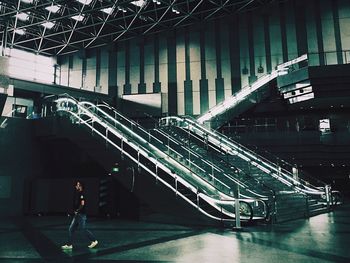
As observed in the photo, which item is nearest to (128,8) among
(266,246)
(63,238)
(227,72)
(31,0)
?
(31,0)

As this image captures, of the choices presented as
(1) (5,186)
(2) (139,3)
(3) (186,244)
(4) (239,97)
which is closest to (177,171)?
(3) (186,244)

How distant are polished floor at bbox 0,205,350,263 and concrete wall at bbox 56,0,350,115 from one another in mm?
19392

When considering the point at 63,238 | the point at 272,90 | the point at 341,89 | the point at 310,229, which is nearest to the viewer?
the point at 63,238

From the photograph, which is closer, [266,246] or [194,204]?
[266,246]

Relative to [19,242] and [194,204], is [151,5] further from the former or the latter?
[19,242]

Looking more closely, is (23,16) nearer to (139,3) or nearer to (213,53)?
(139,3)

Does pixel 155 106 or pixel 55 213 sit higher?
pixel 155 106

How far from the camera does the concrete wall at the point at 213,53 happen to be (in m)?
27.6

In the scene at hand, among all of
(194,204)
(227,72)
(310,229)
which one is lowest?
(310,229)

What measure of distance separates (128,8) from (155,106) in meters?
9.11

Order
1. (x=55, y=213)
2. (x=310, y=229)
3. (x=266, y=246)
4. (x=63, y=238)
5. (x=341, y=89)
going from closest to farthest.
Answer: (x=266, y=246) < (x=63, y=238) < (x=310, y=229) < (x=55, y=213) < (x=341, y=89)

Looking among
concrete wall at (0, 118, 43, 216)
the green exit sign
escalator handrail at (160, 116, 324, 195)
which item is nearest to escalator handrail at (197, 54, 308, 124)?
escalator handrail at (160, 116, 324, 195)

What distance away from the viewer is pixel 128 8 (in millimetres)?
28109

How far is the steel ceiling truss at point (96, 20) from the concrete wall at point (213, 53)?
3.09 feet
